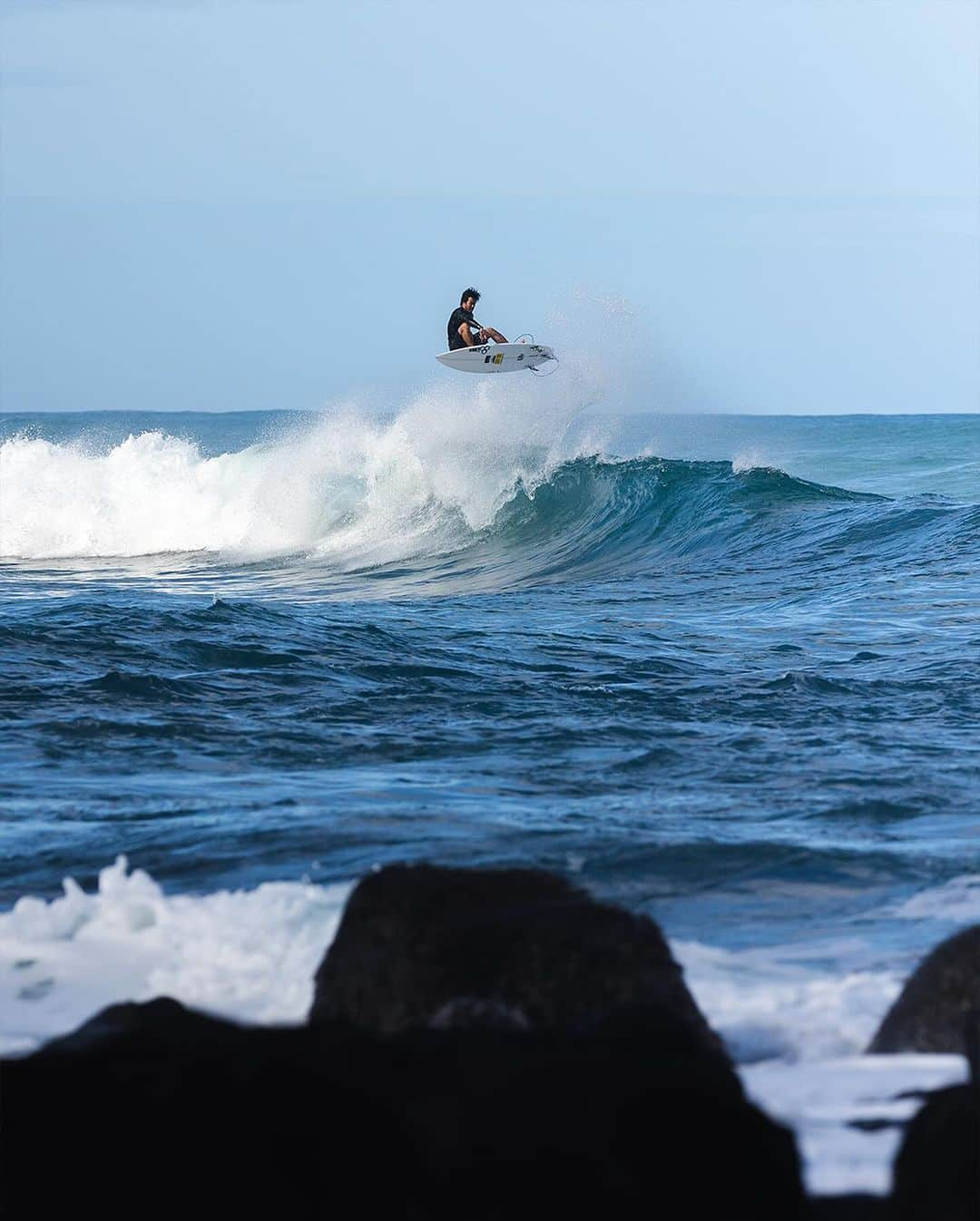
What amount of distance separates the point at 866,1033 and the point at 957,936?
0.61 metres

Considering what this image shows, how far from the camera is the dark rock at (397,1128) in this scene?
9.41ft

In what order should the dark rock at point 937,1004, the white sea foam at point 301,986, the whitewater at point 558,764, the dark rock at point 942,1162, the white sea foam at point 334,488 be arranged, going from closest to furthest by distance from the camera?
the dark rock at point 942,1162 < the white sea foam at point 301,986 < the dark rock at point 937,1004 < the whitewater at point 558,764 < the white sea foam at point 334,488

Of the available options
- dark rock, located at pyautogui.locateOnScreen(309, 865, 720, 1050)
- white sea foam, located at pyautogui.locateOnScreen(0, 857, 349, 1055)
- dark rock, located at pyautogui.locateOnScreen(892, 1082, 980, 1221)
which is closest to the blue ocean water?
white sea foam, located at pyautogui.locateOnScreen(0, 857, 349, 1055)

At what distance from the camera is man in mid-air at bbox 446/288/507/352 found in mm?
16172

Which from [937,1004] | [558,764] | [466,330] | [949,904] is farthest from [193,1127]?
[466,330]

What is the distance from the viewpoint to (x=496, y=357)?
17.0 m

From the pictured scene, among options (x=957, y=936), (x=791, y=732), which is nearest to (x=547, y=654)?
(x=791, y=732)

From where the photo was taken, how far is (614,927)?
408 cm

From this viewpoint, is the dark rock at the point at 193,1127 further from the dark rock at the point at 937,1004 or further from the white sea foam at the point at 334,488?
the white sea foam at the point at 334,488

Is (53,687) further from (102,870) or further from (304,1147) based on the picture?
(304,1147)

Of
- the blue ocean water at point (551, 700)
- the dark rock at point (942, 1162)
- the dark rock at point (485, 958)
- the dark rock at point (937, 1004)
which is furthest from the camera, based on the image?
the blue ocean water at point (551, 700)

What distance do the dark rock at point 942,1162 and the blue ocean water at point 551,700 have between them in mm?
970

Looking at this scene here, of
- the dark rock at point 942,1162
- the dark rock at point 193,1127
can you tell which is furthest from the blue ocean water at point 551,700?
the dark rock at point 193,1127

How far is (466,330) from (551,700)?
910 cm
